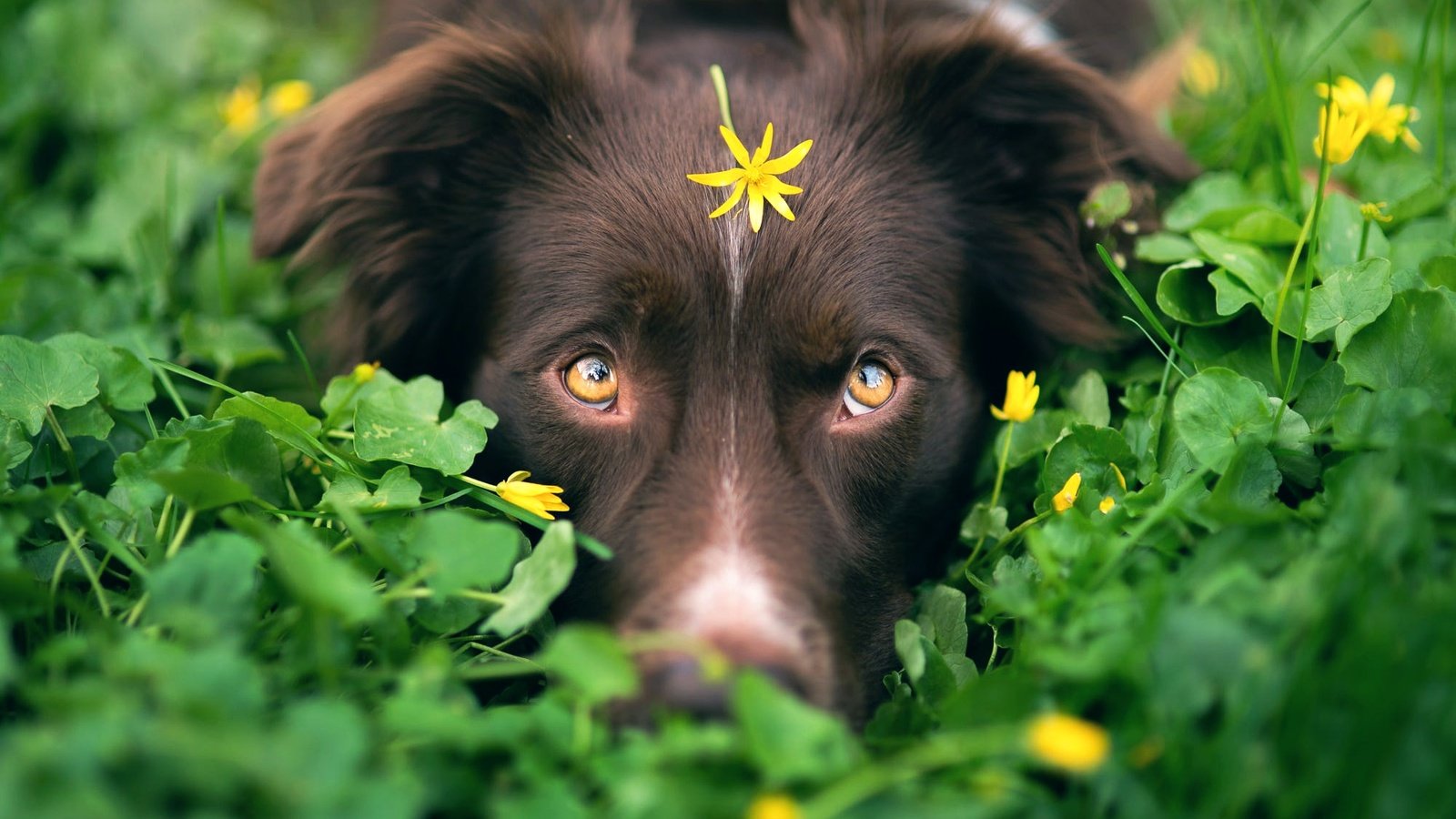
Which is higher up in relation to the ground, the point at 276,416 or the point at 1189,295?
the point at 1189,295

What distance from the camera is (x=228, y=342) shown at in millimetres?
3002

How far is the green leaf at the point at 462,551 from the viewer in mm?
1806

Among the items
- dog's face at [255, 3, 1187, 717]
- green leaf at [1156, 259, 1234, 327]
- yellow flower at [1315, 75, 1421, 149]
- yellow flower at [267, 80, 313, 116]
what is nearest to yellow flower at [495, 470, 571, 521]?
dog's face at [255, 3, 1187, 717]

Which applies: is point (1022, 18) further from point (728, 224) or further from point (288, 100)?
point (288, 100)

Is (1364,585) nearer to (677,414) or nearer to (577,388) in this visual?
(677,414)

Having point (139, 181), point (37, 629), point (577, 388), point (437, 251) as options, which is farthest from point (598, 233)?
point (139, 181)

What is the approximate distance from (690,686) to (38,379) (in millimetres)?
1420

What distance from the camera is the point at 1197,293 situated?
103 inches

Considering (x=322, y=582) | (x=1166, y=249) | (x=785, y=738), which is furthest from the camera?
(x=1166, y=249)

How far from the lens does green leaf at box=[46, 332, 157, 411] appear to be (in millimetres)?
2398

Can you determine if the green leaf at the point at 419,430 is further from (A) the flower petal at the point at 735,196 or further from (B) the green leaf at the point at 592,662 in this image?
(B) the green leaf at the point at 592,662

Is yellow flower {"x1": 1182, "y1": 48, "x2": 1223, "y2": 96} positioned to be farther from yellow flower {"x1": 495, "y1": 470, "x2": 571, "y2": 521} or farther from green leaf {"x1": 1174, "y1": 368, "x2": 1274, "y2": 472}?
yellow flower {"x1": 495, "y1": 470, "x2": 571, "y2": 521}

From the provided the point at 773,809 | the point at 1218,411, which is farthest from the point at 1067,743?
the point at 1218,411

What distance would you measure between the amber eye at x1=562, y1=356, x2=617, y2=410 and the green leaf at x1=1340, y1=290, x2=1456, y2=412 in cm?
144
